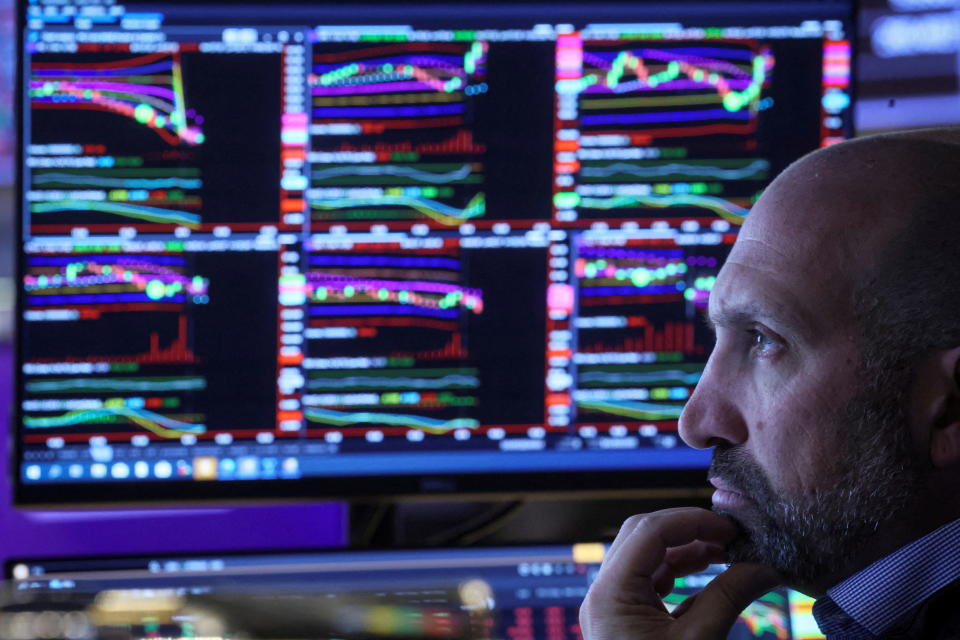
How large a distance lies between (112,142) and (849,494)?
2.88 ft

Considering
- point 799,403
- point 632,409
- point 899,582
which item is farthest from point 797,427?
point 632,409

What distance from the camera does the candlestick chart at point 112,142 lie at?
1.25 m

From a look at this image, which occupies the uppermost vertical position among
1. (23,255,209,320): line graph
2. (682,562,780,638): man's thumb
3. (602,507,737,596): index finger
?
(23,255,209,320): line graph

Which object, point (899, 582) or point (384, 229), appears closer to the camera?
point (899, 582)

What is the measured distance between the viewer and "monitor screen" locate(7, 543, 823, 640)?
117 centimetres

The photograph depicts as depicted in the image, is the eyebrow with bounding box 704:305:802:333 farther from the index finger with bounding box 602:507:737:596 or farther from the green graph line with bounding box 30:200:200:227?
the green graph line with bounding box 30:200:200:227

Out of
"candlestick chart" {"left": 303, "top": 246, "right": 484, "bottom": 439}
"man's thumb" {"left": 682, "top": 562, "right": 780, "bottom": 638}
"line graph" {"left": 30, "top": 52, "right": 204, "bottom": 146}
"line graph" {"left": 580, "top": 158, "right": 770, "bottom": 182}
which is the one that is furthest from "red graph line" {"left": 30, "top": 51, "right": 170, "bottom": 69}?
"man's thumb" {"left": 682, "top": 562, "right": 780, "bottom": 638}

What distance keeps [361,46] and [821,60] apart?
54cm

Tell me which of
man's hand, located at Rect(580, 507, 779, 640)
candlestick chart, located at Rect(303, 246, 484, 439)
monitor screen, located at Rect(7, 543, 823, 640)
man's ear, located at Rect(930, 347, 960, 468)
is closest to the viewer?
man's ear, located at Rect(930, 347, 960, 468)

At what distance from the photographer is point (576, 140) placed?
1.30 m

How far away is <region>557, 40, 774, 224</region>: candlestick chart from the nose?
0.42 metres

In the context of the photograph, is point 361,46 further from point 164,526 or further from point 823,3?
point 164,526

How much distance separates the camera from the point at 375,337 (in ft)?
4.21

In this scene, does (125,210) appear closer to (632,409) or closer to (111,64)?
(111,64)
